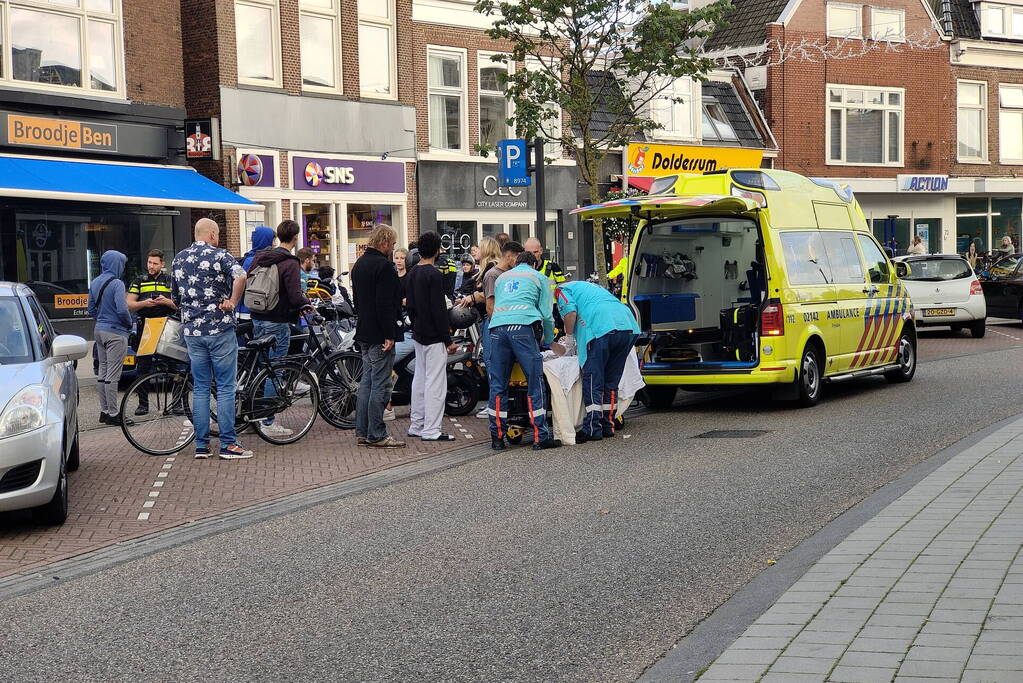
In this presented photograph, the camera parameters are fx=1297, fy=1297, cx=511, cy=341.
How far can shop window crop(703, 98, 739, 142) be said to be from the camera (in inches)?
1473

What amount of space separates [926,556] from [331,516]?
3789mm

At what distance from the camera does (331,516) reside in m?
8.34

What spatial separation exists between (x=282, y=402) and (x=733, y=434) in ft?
13.4

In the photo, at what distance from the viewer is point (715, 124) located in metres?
37.8

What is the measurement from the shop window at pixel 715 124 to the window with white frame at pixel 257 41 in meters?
15.5

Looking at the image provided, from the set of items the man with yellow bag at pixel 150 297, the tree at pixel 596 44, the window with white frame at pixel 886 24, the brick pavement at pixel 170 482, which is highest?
the window with white frame at pixel 886 24

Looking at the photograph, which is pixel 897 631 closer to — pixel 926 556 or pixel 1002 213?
pixel 926 556

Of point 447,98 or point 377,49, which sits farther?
point 447,98

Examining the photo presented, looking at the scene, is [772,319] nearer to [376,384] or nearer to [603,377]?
[603,377]

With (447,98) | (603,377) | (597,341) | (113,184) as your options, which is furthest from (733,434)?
(447,98)

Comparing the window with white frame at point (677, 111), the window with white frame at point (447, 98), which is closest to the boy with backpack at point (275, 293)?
the window with white frame at point (447, 98)

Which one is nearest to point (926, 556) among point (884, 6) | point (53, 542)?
point (53, 542)

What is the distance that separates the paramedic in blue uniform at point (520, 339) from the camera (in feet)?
36.1

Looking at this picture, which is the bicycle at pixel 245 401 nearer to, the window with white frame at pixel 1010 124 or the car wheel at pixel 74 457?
the car wheel at pixel 74 457
